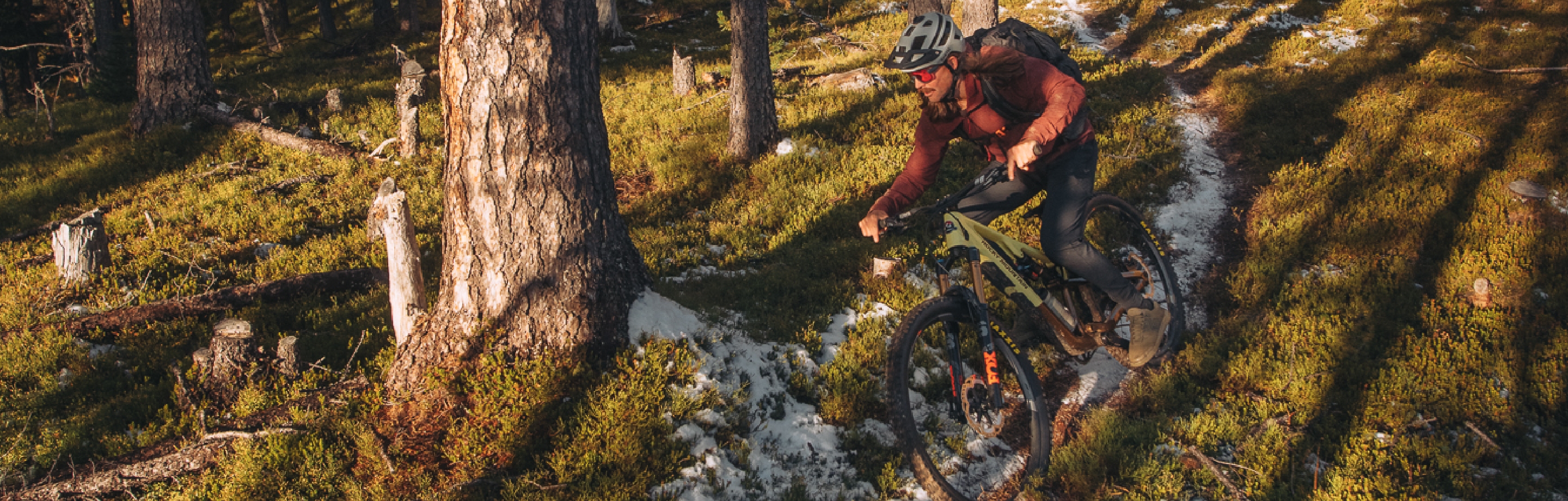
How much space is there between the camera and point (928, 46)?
4180 mm

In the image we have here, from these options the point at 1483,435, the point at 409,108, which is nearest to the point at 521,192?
the point at 1483,435

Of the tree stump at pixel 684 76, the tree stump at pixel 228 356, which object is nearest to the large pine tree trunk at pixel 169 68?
the tree stump at pixel 684 76

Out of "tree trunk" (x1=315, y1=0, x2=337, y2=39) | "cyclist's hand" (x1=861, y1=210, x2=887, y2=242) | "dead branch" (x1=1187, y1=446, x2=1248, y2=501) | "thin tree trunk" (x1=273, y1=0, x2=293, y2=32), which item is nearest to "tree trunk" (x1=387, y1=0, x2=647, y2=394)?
"cyclist's hand" (x1=861, y1=210, x2=887, y2=242)

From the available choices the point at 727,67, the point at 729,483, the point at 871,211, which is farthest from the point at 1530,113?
the point at 727,67

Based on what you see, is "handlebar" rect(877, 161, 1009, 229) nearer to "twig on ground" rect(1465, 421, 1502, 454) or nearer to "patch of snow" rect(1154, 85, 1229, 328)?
"patch of snow" rect(1154, 85, 1229, 328)

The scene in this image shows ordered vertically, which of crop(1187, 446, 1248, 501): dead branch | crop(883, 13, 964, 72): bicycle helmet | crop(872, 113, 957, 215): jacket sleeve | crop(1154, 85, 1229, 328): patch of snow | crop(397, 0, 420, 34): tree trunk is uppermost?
crop(397, 0, 420, 34): tree trunk

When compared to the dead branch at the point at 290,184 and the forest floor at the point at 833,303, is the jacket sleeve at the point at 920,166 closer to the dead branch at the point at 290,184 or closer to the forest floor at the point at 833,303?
the forest floor at the point at 833,303

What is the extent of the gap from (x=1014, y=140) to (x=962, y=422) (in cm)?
186

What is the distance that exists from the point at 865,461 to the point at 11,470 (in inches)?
201

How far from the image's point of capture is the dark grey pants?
489 cm

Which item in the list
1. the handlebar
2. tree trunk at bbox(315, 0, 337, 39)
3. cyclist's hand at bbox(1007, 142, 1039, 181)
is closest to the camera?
cyclist's hand at bbox(1007, 142, 1039, 181)

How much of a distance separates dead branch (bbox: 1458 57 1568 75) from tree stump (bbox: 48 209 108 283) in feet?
60.1

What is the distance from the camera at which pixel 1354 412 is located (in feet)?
16.6

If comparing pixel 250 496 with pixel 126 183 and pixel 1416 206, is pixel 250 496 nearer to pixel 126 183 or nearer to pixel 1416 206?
pixel 126 183
